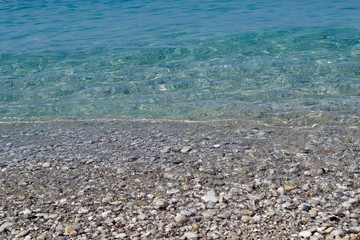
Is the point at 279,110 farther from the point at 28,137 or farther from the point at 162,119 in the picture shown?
the point at 28,137

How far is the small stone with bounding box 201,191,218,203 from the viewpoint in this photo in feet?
13.5

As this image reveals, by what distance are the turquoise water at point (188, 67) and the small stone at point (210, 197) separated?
11.0ft

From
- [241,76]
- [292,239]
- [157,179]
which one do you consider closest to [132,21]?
[241,76]

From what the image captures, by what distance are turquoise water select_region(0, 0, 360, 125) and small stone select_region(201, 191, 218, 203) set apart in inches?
132

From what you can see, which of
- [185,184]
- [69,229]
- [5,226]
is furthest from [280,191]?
[5,226]

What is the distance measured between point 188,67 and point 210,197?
24.0 ft

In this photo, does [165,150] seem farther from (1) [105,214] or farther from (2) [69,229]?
(2) [69,229]

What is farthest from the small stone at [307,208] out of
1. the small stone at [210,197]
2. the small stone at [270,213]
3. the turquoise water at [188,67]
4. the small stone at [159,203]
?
the turquoise water at [188,67]

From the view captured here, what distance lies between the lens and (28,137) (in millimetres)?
6922

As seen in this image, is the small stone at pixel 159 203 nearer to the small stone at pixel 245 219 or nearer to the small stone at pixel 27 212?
the small stone at pixel 245 219

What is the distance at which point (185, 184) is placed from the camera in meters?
4.55

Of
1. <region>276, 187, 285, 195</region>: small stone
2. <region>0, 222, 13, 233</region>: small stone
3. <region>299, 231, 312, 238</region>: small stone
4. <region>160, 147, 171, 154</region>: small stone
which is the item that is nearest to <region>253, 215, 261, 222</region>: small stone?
<region>299, 231, 312, 238</region>: small stone

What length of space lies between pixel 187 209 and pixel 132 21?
56.6 ft

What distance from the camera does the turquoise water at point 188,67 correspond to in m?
8.23
